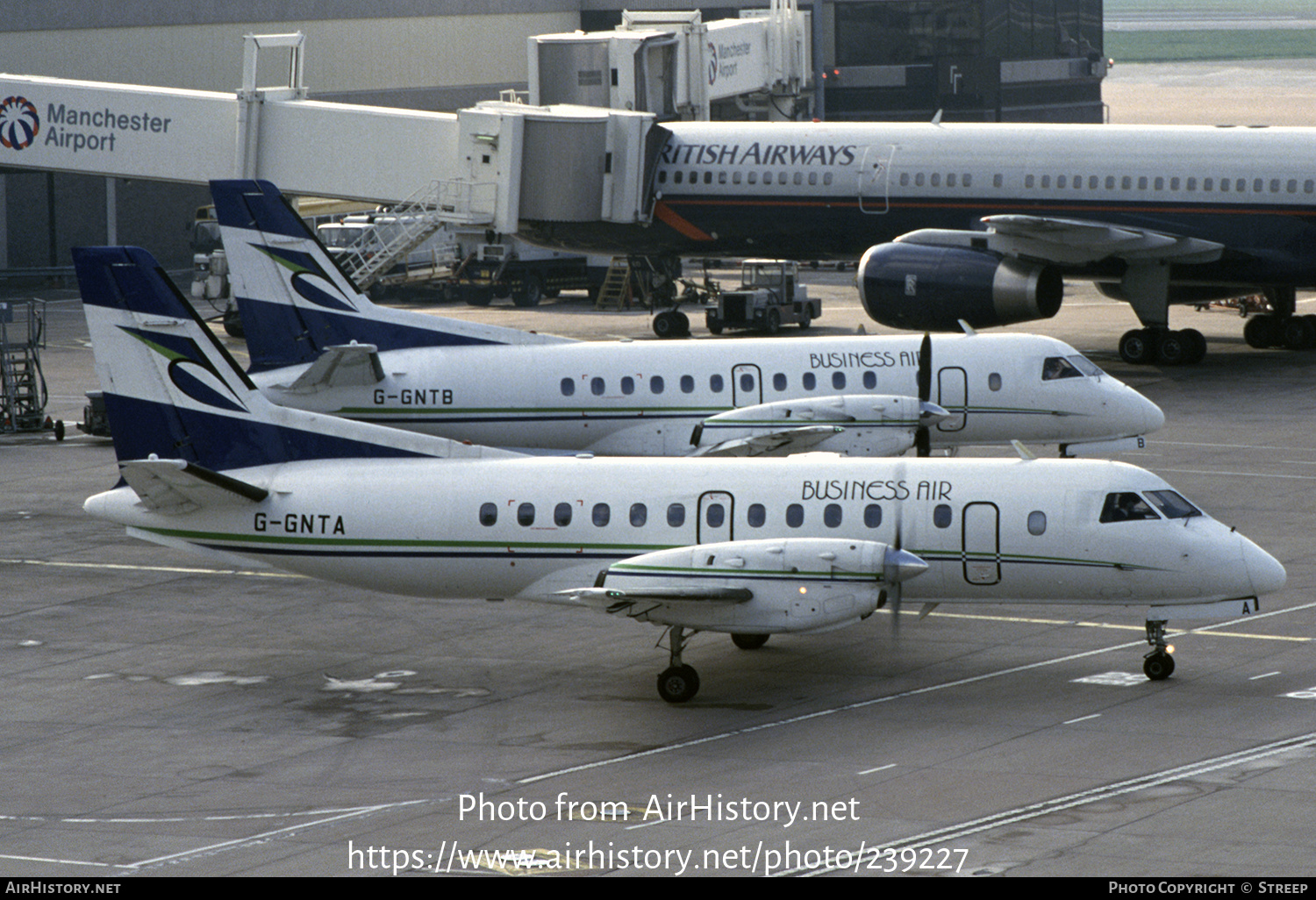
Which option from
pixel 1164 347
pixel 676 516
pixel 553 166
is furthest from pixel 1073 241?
pixel 676 516

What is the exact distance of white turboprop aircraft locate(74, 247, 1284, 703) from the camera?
2575 centimetres

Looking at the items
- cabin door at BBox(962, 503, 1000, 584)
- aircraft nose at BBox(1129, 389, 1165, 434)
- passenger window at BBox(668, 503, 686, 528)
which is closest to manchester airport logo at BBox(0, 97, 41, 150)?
aircraft nose at BBox(1129, 389, 1165, 434)

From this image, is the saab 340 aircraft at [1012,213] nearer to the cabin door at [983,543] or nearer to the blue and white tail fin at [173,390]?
the cabin door at [983,543]

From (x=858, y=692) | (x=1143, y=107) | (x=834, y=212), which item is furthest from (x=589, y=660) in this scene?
(x=1143, y=107)

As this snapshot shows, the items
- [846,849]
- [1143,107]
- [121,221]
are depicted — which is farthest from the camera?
[1143,107]

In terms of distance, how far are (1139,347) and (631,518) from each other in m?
31.9

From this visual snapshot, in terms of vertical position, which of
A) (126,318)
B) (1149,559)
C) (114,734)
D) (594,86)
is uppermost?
(594,86)

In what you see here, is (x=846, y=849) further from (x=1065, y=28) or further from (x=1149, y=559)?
(x=1065, y=28)

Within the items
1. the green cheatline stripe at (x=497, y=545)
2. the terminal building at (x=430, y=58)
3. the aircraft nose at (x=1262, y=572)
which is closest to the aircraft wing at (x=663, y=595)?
the green cheatline stripe at (x=497, y=545)

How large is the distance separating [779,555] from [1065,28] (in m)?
89.7

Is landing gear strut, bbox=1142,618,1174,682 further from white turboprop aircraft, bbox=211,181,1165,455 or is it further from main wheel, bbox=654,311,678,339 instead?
main wheel, bbox=654,311,678,339

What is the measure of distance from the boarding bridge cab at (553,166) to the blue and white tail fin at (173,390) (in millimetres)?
30855

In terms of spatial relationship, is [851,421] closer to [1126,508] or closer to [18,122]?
[1126,508]

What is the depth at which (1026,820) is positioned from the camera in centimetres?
2131
